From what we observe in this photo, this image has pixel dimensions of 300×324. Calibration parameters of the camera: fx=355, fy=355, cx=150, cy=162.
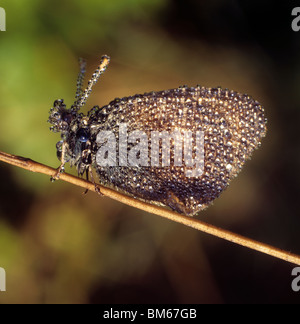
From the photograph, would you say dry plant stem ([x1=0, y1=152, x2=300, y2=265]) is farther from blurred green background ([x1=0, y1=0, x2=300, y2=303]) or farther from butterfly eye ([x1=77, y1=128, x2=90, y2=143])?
blurred green background ([x1=0, y1=0, x2=300, y2=303])

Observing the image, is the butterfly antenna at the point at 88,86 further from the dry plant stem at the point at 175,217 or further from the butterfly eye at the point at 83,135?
the dry plant stem at the point at 175,217

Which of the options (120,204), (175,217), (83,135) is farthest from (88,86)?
(120,204)

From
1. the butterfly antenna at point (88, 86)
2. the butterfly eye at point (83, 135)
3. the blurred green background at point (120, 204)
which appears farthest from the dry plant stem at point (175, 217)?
the blurred green background at point (120, 204)

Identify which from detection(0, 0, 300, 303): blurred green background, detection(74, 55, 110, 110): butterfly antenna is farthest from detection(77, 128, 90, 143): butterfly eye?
detection(0, 0, 300, 303): blurred green background

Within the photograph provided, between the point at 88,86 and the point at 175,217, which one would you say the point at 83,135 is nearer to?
the point at 88,86

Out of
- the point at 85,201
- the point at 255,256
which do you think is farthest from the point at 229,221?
the point at 85,201

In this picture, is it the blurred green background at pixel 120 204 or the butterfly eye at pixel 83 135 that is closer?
the butterfly eye at pixel 83 135
